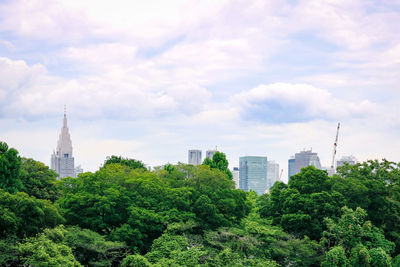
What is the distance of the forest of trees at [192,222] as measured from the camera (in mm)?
27672

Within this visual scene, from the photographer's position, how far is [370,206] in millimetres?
38188

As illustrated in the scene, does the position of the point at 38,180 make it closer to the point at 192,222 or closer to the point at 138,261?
the point at 192,222

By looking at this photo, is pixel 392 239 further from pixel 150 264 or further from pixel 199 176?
pixel 150 264

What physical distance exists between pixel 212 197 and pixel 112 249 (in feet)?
28.7

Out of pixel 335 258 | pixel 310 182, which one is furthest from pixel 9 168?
pixel 335 258

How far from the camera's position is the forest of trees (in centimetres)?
2767

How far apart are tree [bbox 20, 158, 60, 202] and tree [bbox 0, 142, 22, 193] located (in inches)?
252

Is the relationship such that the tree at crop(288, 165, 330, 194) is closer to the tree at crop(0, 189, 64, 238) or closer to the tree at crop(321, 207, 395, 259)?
the tree at crop(321, 207, 395, 259)

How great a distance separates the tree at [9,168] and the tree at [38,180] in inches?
252

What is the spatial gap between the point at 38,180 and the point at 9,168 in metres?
8.18

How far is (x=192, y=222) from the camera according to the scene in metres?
32.5

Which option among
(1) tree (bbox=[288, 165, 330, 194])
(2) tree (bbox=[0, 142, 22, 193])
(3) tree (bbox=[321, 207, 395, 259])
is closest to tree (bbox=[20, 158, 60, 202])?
(2) tree (bbox=[0, 142, 22, 193])

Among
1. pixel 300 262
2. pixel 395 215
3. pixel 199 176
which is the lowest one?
pixel 300 262

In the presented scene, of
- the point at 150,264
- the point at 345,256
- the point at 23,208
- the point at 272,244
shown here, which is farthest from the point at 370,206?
the point at 23,208
